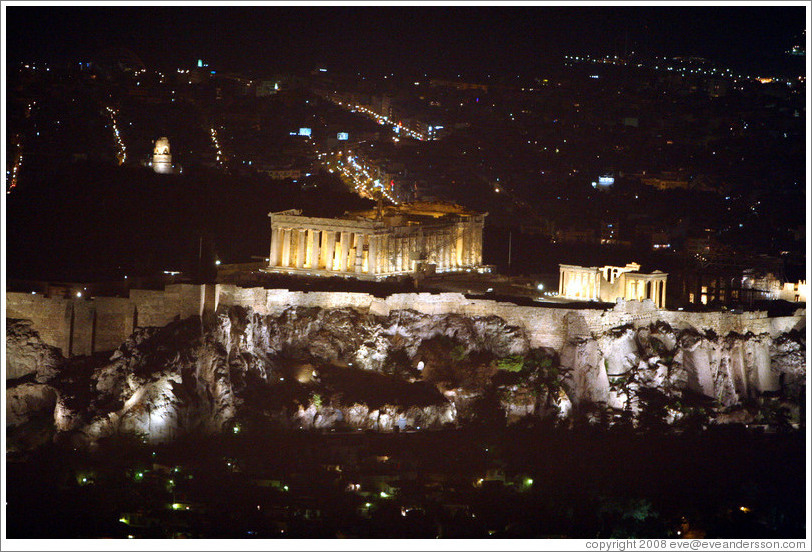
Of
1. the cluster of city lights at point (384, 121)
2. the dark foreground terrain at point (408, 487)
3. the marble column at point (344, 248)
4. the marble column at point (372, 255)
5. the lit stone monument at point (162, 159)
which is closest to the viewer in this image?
the dark foreground terrain at point (408, 487)

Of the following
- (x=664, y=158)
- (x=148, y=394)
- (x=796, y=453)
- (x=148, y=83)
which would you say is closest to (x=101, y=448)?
(x=148, y=394)

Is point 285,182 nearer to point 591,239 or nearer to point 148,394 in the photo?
point 591,239

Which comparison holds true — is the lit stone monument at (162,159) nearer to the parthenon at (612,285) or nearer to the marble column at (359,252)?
the marble column at (359,252)

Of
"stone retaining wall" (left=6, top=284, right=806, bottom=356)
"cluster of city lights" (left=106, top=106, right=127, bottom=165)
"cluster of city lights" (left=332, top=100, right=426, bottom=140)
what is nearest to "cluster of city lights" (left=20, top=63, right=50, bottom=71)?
"cluster of city lights" (left=106, top=106, right=127, bottom=165)

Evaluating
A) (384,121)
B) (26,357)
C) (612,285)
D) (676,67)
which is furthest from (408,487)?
(384,121)

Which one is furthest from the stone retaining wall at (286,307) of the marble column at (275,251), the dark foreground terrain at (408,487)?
the marble column at (275,251)

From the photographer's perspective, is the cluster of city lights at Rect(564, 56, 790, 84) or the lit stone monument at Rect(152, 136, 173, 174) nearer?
the lit stone monument at Rect(152, 136, 173, 174)

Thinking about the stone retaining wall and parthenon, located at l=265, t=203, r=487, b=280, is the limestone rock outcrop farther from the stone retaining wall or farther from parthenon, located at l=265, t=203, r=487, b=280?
parthenon, located at l=265, t=203, r=487, b=280
